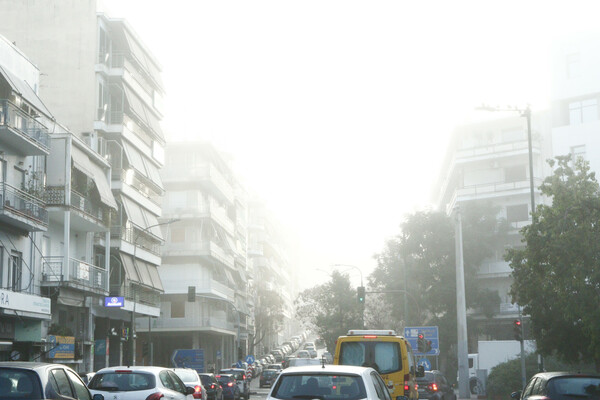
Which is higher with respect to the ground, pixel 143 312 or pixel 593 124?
pixel 593 124

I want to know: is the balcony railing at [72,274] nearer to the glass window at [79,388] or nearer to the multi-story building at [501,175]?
the glass window at [79,388]

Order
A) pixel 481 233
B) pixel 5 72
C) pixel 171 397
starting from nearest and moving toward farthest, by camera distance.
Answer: pixel 171 397 → pixel 5 72 → pixel 481 233

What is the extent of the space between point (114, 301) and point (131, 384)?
28.1 meters


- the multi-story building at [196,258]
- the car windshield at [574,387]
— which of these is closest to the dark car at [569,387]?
the car windshield at [574,387]

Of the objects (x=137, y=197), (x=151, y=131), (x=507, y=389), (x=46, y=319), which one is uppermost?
(x=151, y=131)

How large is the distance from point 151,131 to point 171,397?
40.3 meters

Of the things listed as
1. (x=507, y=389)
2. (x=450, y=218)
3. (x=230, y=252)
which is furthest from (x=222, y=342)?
(x=507, y=389)

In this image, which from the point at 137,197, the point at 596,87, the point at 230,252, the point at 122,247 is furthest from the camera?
the point at 230,252

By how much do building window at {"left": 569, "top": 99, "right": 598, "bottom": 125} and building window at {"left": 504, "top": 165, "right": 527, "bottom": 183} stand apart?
25.0 ft

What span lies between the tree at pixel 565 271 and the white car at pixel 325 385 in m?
11.5

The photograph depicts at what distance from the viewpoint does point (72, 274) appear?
132 feet

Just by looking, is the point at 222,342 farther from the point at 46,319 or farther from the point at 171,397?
the point at 171,397

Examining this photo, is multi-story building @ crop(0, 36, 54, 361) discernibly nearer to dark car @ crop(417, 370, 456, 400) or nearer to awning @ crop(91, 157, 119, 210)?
awning @ crop(91, 157, 119, 210)

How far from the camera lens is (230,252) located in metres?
81.1
